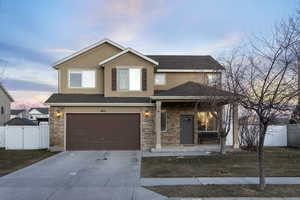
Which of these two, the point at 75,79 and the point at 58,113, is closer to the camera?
the point at 58,113

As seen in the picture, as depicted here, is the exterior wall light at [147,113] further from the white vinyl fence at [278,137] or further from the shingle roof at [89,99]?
the white vinyl fence at [278,137]

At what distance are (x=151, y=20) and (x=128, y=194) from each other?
1308cm

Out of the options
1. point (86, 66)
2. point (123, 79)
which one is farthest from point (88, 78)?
point (123, 79)

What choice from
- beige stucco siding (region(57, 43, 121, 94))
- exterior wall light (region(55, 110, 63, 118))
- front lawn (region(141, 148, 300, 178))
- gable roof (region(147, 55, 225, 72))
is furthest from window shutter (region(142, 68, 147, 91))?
front lawn (region(141, 148, 300, 178))

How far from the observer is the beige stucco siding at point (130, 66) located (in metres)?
18.3

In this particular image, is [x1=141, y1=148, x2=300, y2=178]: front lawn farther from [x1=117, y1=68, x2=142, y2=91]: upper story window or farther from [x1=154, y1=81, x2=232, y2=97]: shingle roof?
[x1=117, y1=68, x2=142, y2=91]: upper story window

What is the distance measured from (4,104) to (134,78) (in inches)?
993

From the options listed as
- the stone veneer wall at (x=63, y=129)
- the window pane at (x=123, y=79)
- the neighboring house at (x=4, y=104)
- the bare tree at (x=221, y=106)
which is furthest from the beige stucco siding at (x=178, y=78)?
the neighboring house at (x=4, y=104)

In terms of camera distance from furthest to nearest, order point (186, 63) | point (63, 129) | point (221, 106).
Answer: point (186, 63), point (63, 129), point (221, 106)

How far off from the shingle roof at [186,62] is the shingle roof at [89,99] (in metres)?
3.57

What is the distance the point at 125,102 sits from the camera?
56.6 ft

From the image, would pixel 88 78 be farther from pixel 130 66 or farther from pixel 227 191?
pixel 227 191

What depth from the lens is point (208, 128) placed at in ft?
61.3

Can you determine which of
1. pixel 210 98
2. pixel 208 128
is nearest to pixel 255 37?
pixel 210 98
